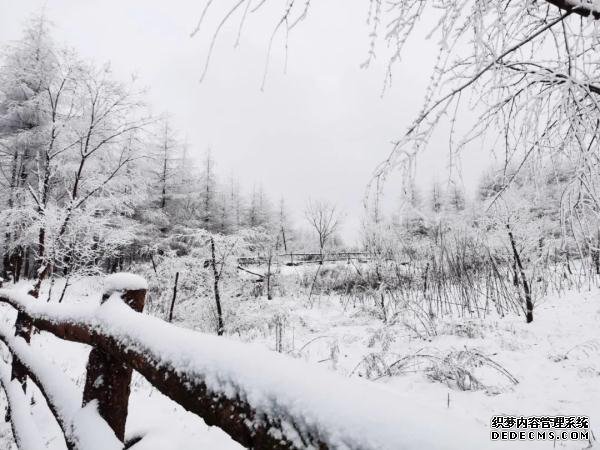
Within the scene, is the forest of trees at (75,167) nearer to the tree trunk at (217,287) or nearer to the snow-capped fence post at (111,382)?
the tree trunk at (217,287)

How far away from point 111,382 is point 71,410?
1.24ft

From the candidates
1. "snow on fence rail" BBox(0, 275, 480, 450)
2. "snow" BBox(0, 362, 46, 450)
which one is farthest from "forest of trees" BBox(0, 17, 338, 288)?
"snow on fence rail" BBox(0, 275, 480, 450)

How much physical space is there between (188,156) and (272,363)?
33099 mm

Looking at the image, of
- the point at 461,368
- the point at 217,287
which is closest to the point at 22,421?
the point at 461,368

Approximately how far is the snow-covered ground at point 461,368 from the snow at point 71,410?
0.88ft

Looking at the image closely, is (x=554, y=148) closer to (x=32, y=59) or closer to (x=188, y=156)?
(x=32, y=59)

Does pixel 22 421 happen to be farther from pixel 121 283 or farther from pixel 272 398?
pixel 272 398

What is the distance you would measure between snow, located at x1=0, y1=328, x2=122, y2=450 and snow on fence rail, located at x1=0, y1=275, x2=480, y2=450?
0.03 meters

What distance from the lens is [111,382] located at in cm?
122

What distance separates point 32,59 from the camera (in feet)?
50.9

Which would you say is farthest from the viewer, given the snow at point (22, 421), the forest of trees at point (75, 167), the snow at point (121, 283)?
the forest of trees at point (75, 167)

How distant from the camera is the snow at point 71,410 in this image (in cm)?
107

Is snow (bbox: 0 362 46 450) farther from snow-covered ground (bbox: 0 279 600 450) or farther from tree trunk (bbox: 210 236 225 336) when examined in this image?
tree trunk (bbox: 210 236 225 336)

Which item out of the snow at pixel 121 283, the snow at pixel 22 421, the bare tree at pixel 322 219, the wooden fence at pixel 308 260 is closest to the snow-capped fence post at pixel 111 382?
the snow at pixel 121 283
